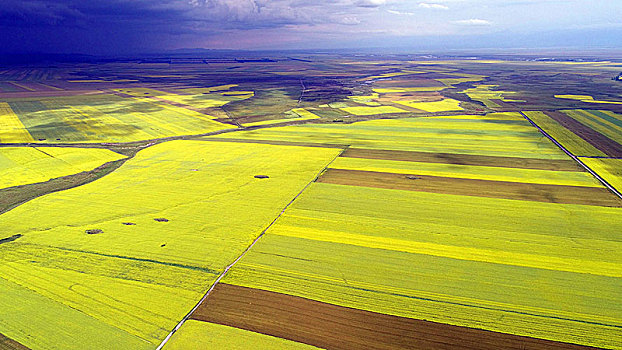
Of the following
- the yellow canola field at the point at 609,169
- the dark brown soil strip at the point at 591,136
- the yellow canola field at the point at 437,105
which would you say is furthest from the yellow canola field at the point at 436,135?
the yellow canola field at the point at 437,105

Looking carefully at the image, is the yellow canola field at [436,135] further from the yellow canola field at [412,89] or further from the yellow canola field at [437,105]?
the yellow canola field at [412,89]

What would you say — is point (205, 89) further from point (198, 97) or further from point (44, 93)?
point (44, 93)

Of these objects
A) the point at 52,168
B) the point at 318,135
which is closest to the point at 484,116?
the point at 318,135

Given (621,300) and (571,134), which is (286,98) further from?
(621,300)

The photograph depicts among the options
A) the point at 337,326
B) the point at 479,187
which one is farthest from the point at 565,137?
the point at 337,326

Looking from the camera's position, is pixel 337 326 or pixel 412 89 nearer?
pixel 337 326

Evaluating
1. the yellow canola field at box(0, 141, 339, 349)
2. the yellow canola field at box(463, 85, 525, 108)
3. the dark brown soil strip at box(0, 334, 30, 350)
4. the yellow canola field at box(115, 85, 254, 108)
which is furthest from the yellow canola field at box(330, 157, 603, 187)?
the yellow canola field at box(115, 85, 254, 108)
